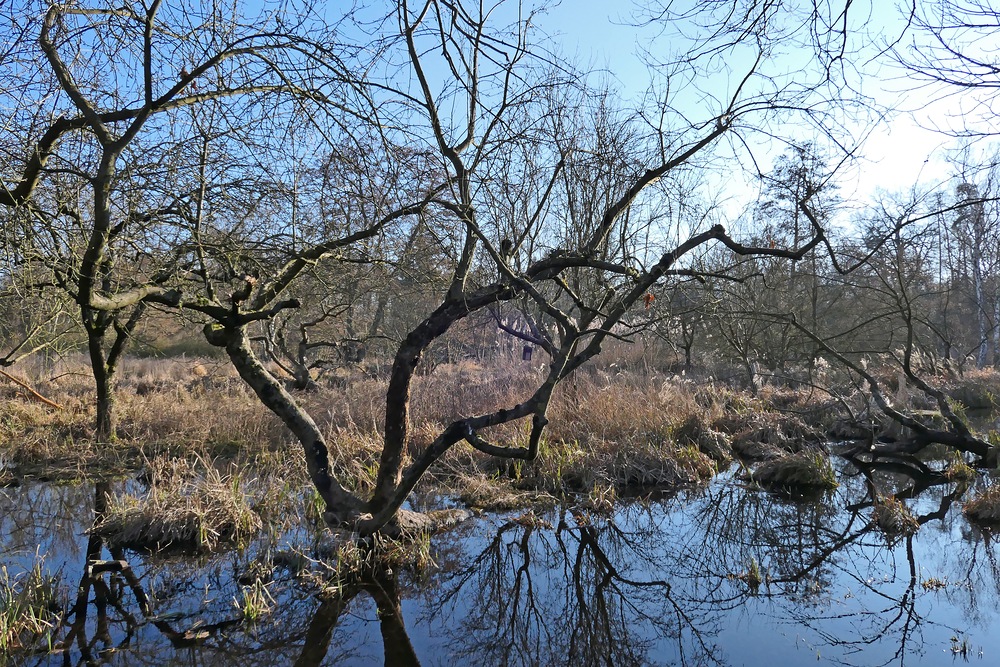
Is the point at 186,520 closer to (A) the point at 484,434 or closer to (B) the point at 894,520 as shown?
(A) the point at 484,434

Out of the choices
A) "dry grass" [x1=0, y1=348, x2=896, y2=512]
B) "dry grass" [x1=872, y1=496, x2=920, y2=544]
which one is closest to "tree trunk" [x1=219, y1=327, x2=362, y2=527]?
"dry grass" [x1=0, y1=348, x2=896, y2=512]

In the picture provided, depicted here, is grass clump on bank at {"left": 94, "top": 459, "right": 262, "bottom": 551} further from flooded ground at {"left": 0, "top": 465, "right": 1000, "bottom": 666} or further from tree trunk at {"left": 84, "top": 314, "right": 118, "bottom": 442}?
tree trunk at {"left": 84, "top": 314, "right": 118, "bottom": 442}

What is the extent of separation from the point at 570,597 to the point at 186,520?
3.80 m

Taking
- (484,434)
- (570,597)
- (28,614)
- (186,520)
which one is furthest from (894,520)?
(28,614)

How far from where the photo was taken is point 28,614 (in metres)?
4.86

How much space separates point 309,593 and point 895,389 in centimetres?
1384

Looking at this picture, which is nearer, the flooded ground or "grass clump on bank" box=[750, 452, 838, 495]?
the flooded ground

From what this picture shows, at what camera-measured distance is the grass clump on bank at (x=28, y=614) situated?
4.58 meters

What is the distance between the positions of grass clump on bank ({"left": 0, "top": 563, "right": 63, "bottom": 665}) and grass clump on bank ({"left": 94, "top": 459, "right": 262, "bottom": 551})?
4.69 ft

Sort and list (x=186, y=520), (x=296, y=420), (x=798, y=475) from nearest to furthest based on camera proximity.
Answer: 1. (x=296, y=420)
2. (x=186, y=520)
3. (x=798, y=475)

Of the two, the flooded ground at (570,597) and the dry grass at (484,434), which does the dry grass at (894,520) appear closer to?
the flooded ground at (570,597)

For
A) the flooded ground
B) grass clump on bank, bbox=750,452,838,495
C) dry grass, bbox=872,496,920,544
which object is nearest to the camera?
the flooded ground

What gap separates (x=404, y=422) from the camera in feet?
19.5

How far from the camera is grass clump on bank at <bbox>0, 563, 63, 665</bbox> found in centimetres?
458
